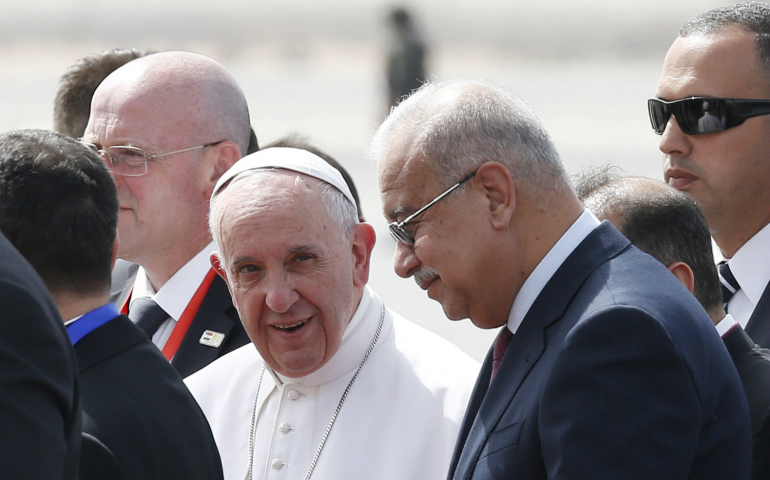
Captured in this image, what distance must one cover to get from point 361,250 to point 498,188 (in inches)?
29.1

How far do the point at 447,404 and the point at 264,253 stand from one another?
0.65 m


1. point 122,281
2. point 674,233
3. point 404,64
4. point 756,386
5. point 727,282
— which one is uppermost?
point 674,233

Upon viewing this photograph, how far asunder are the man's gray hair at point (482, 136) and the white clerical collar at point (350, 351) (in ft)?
2.56

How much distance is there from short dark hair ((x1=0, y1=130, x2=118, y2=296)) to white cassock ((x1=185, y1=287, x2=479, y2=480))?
2.90 ft

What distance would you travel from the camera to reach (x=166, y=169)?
11.6 ft

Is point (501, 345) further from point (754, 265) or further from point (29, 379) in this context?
point (754, 265)

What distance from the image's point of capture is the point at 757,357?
242 centimetres

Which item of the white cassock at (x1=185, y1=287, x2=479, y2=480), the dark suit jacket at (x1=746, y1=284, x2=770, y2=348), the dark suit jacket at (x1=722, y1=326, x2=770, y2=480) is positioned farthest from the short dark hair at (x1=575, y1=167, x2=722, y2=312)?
→ the white cassock at (x1=185, y1=287, x2=479, y2=480)

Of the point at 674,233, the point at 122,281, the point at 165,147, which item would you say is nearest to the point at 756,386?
the point at 674,233

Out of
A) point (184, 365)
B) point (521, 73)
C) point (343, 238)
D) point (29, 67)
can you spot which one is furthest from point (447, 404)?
point (29, 67)

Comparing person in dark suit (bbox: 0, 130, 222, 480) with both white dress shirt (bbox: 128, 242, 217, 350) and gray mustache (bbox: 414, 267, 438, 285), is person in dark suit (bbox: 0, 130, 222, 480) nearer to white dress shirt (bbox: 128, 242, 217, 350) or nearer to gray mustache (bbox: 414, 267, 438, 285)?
gray mustache (bbox: 414, 267, 438, 285)

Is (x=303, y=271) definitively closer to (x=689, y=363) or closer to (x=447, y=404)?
(x=447, y=404)

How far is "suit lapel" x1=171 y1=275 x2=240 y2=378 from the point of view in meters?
3.31

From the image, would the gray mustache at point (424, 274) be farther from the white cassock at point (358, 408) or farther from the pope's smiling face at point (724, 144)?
the pope's smiling face at point (724, 144)
